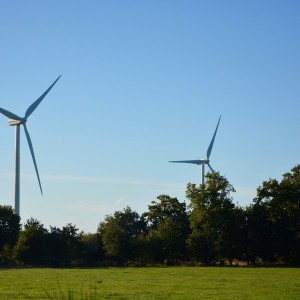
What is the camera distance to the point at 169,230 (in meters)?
88.4

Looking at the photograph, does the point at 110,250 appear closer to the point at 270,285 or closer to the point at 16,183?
the point at 16,183

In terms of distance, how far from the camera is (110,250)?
88.5m

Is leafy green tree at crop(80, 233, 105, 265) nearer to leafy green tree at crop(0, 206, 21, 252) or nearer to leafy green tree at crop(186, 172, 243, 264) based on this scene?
leafy green tree at crop(0, 206, 21, 252)

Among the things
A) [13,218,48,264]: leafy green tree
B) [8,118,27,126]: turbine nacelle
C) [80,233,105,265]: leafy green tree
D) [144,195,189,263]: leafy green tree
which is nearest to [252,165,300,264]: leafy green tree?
[144,195,189,263]: leafy green tree

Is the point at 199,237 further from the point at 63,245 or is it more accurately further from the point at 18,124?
the point at 18,124

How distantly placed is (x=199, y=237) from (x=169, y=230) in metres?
5.38

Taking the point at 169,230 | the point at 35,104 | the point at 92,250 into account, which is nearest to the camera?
the point at 35,104

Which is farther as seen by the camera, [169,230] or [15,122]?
[169,230]

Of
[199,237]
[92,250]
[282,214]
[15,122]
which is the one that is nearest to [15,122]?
[15,122]

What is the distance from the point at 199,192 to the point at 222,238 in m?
8.37

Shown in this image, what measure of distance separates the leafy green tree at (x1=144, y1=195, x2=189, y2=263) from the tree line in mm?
146

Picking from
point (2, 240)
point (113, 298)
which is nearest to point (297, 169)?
point (2, 240)

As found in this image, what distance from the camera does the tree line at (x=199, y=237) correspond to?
8269 cm

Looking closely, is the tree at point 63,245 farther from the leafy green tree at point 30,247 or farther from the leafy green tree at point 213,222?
the leafy green tree at point 213,222
